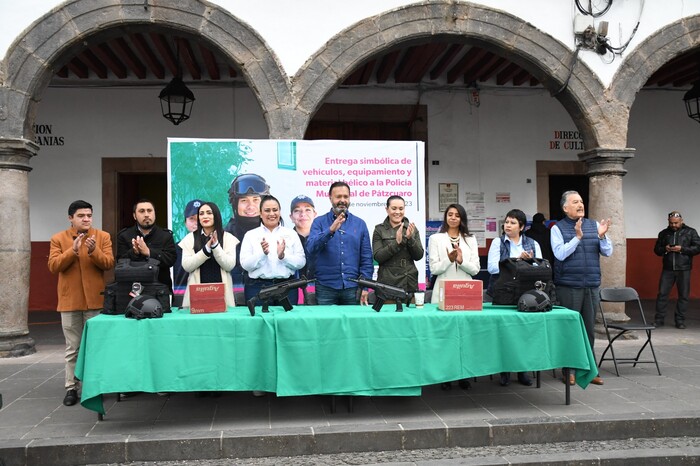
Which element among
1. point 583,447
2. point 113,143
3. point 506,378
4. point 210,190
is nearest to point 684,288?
point 506,378

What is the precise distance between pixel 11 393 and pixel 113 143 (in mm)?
5969

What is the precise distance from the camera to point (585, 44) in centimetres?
793

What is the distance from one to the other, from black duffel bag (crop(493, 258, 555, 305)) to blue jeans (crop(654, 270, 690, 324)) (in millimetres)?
5258

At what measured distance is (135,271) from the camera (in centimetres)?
464

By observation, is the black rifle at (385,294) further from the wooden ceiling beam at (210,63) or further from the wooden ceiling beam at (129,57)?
the wooden ceiling beam at (129,57)

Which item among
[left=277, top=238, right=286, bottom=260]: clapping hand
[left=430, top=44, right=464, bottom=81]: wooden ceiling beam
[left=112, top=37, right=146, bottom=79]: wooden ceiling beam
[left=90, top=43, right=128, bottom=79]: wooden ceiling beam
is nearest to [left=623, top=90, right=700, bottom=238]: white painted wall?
[left=430, top=44, right=464, bottom=81]: wooden ceiling beam

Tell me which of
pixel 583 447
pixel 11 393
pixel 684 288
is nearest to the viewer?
pixel 583 447

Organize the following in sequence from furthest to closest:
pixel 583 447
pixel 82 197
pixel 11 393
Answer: pixel 82 197 → pixel 11 393 → pixel 583 447

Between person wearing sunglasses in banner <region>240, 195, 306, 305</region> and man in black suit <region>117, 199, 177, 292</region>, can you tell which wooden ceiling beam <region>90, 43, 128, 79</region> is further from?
person wearing sunglasses in banner <region>240, 195, 306, 305</region>

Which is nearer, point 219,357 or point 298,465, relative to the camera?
point 298,465

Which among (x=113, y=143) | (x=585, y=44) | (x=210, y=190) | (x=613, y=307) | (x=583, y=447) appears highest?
(x=585, y=44)

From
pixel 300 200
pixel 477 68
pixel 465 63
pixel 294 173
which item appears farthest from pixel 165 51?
pixel 477 68

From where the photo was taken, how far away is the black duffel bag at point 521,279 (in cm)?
499

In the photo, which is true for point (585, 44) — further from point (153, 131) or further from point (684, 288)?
point (153, 131)
